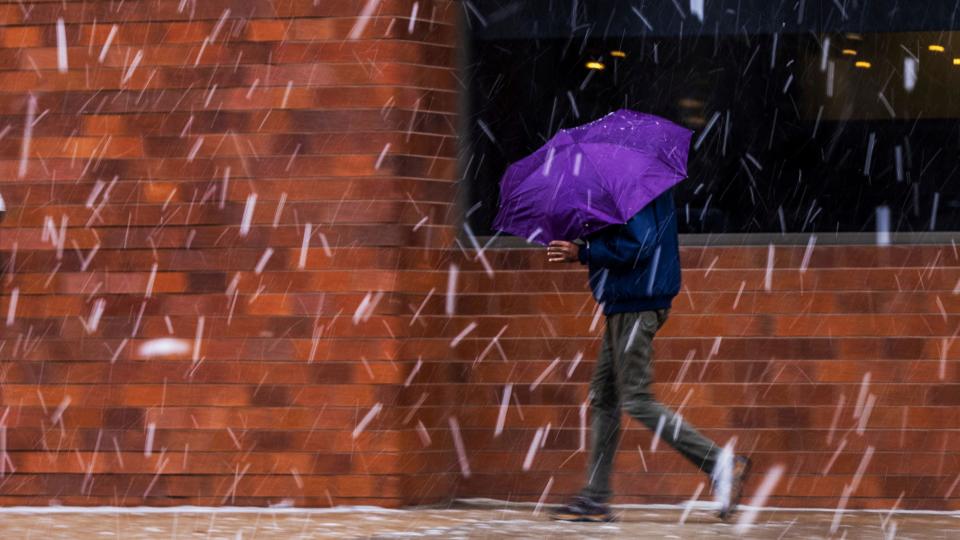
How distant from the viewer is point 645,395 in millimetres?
7266

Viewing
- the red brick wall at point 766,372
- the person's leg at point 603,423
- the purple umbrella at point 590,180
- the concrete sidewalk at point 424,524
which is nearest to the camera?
the purple umbrella at point 590,180

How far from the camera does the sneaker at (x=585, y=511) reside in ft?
24.5

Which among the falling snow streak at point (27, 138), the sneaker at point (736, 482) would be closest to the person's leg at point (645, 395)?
the sneaker at point (736, 482)

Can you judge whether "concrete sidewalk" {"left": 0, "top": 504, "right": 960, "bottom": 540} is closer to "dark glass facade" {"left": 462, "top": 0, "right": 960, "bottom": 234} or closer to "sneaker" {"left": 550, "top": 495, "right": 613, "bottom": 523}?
"sneaker" {"left": 550, "top": 495, "right": 613, "bottom": 523}

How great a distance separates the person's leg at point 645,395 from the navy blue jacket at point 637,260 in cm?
8

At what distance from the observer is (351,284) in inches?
320

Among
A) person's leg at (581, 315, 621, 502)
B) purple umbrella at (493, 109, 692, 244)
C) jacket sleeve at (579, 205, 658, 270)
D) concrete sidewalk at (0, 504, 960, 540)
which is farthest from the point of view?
person's leg at (581, 315, 621, 502)

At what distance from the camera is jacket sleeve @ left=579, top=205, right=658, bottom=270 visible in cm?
714

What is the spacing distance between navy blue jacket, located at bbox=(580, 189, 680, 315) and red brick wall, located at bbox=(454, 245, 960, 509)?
0.96m

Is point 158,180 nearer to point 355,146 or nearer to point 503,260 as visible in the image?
point 355,146

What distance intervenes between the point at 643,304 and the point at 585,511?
1.00 m

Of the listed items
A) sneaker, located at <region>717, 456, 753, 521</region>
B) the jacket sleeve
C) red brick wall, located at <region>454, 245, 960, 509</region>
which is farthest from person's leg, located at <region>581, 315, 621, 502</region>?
red brick wall, located at <region>454, 245, 960, 509</region>

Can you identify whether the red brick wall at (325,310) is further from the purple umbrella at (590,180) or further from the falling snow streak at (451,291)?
the purple umbrella at (590,180)

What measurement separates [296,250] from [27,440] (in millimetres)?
1678
